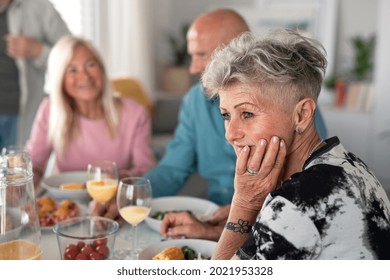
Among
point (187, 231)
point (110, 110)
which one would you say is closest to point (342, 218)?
point (187, 231)

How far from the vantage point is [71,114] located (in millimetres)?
2068

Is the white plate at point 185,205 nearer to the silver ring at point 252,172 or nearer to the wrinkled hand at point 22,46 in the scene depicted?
the silver ring at point 252,172

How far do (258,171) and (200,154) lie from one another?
81 cm

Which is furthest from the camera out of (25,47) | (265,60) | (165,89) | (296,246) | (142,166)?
(165,89)

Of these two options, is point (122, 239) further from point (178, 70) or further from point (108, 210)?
point (178, 70)

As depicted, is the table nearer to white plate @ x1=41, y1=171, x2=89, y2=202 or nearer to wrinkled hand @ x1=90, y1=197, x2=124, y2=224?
wrinkled hand @ x1=90, y1=197, x2=124, y2=224

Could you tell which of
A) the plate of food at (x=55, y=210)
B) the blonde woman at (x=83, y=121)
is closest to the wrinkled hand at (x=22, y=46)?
Answer: the blonde woman at (x=83, y=121)

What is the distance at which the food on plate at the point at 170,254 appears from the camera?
1098 millimetres

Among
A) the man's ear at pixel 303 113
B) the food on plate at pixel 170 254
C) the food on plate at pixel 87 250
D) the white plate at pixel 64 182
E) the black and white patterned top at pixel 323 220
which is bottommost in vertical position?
the white plate at pixel 64 182

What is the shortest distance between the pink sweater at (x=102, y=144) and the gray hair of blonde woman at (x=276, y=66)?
106cm

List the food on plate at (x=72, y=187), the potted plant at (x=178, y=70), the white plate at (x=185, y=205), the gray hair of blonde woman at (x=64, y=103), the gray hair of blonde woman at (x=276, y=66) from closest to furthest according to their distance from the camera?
the gray hair of blonde woman at (x=276, y=66) → the white plate at (x=185, y=205) → the food on plate at (x=72, y=187) → the gray hair of blonde woman at (x=64, y=103) → the potted plant at (x=178, y=70)

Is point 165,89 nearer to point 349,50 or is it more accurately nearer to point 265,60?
point 349,50

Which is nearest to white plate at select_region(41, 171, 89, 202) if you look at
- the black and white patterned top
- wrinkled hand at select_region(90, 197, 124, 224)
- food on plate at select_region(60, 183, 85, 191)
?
food on plate at select_region(60, 183, 85, 191)
